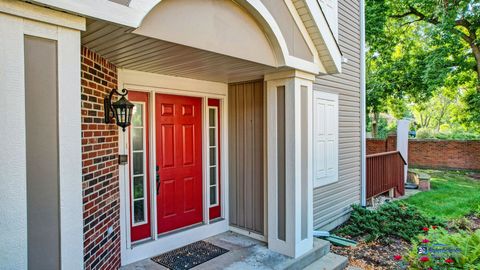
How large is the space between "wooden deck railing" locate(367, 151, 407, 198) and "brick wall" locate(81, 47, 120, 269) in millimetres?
5745

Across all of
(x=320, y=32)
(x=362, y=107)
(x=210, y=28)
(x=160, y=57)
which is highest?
(x=320, y=32)

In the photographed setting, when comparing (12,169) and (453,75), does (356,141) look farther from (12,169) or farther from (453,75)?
(453,75)

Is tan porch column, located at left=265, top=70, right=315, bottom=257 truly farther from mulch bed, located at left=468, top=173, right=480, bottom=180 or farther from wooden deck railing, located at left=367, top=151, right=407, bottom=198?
mulch bed, located at left=468, top=173, right=480, bottom=180

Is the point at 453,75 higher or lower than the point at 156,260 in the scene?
higher

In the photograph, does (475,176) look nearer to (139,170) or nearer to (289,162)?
(289,162)

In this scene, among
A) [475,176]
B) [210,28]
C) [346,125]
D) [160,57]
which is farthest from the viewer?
[475,176]

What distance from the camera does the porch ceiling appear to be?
2.20 metres

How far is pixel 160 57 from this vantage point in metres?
2.87

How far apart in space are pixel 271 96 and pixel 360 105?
11.2 ft

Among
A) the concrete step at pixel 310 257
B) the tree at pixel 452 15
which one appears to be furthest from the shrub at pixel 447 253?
the tree at pixel 452 15

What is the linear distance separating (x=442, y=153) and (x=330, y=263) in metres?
13.1

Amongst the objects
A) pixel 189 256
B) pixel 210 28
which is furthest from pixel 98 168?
pixel 189 256

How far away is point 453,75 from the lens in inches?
464

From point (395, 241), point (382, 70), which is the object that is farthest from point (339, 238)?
point (382, 70)
